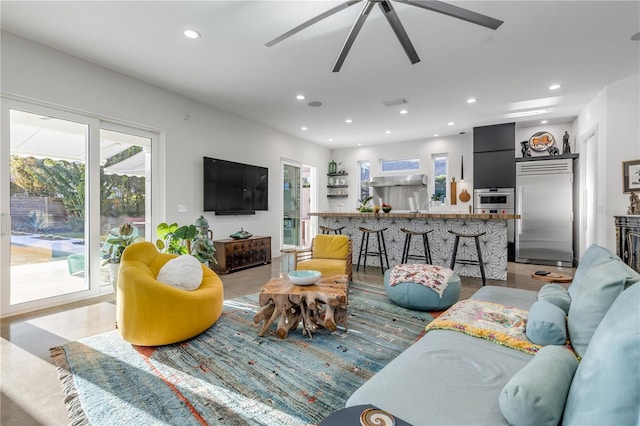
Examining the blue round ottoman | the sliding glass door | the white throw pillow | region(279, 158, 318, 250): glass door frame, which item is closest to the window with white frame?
region(279, 158, 318, 250): glass door frame

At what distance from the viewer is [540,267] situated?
577 cm

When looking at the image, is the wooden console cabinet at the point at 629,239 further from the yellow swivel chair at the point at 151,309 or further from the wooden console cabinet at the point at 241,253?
the wooden console cabinet at the point at 241,253

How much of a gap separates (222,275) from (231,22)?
3.57 meters

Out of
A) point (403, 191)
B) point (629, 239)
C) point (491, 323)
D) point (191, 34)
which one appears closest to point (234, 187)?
point (191, 34)

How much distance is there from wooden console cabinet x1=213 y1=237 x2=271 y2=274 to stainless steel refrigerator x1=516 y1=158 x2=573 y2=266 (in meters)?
5.15

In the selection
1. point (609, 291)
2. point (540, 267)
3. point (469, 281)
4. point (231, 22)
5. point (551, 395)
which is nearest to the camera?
point (551, 395)

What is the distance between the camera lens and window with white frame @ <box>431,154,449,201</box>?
7406mm

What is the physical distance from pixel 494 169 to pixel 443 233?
8.17 feet

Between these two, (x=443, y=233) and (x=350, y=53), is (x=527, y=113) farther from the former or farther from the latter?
(x=350, y=53)

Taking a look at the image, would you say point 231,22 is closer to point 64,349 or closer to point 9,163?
point 9,163

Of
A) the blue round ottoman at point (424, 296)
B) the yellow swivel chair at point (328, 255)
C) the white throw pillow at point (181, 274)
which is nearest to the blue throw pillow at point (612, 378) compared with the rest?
the blue round ottoman at point (424, 296)

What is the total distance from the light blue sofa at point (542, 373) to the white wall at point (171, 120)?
14.0ft

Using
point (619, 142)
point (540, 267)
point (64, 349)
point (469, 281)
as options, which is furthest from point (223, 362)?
point (540, 267)

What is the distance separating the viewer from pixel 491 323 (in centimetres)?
176
